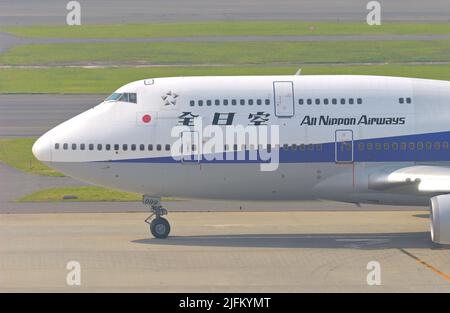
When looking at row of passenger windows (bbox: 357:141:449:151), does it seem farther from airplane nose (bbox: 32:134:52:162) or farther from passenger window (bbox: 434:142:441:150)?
airplane nose (bbox: 32:134:52:162)

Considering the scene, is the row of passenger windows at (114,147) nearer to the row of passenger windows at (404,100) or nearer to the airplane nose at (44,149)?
the airplane nose at (44,149)

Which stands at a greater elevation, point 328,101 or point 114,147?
point 328,101

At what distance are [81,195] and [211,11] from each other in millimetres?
68627

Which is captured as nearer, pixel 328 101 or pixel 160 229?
pixel 328 101

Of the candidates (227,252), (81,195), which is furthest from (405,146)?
(81,195)

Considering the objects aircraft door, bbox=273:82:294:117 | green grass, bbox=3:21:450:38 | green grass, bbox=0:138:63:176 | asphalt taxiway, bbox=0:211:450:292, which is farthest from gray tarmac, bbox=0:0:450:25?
aircraft door, bbox=273:82:294:117

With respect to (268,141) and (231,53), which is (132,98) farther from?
(231,53)

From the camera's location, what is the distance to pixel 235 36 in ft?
308

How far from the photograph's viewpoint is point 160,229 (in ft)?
121

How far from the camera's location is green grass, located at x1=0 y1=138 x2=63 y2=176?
5031 cm

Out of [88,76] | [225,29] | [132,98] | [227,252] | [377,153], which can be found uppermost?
[225,29]

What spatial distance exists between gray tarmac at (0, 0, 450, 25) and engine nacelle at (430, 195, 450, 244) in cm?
7039

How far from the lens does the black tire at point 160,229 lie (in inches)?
1448

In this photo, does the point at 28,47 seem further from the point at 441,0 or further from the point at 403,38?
the point at 441,0
